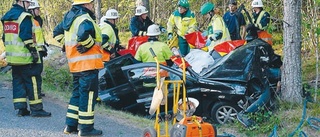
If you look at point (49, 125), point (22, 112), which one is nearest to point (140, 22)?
point (22, 112)

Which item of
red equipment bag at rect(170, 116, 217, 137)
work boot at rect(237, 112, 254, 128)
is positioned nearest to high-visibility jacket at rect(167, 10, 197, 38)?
work boot at rect(237, 112, 254, 128)

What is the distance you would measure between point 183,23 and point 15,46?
5.23 meters

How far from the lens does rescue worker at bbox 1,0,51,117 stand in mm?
7445

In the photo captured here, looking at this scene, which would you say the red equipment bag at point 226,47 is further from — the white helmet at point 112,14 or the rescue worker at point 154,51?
the white helmet at point 112,14

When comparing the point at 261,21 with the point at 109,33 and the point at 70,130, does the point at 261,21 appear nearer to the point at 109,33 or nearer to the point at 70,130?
the point at 109,33

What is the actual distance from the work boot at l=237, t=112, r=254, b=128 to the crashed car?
230 millimetres

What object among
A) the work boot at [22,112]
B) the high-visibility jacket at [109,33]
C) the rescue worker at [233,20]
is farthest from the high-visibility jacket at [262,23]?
the work boot at [22,112]

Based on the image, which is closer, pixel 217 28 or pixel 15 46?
pixel 15 46

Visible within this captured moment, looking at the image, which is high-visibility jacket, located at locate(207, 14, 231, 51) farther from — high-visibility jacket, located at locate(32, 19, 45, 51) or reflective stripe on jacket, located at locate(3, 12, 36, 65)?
reflective stripe on jacket, located at locate(3, 12, 36, 65)

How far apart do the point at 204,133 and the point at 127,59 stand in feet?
14.5

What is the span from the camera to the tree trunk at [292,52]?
27.9 ft

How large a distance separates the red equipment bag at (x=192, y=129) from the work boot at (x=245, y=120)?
2574 millimetres

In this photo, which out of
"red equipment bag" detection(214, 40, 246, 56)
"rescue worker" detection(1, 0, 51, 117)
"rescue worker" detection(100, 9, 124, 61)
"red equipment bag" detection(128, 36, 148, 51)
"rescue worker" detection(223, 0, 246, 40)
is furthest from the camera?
"rescue worker" detection(223, 0, 246, 40)

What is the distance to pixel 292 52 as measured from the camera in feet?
28.2
